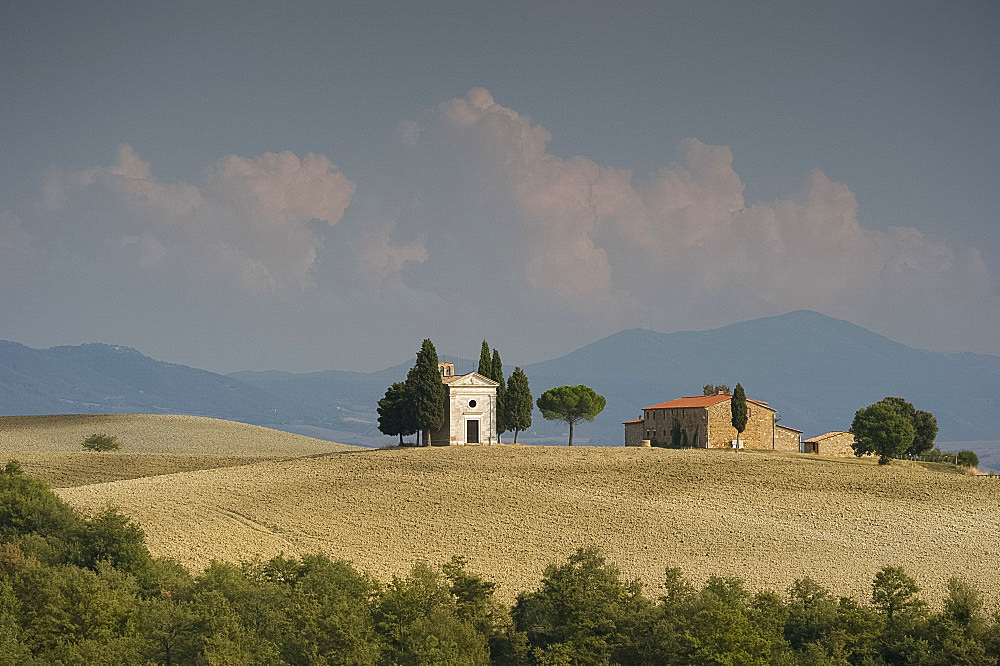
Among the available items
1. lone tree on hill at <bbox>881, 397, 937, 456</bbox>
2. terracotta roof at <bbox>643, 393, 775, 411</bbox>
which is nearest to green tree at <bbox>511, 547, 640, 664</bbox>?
terracotta roof at <bbox>643, 393, 775, 411</bbox>

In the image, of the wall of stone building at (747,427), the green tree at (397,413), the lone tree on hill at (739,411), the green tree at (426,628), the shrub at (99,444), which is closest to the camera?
the green tree at (426,628)

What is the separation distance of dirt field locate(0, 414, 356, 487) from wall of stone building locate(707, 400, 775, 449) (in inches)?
1637

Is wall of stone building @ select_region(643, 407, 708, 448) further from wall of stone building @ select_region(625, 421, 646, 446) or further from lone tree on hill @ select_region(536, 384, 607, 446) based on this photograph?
lone tree on hill @ select_region(536, 384, 607, 446)

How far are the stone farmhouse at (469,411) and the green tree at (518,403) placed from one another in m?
3.63

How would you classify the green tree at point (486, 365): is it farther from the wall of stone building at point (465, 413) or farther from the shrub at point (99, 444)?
the shrub at point (99, 444)

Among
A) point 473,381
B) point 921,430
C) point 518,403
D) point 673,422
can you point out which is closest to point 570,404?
point 673,422

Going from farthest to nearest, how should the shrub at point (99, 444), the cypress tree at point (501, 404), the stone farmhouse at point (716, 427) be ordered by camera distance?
the shrub at point (99, 444), the stone farmhouse at point (716, 427), the cypress tree at point (501, 404)

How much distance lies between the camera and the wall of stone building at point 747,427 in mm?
96062

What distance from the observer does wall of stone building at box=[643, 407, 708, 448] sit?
317 ft

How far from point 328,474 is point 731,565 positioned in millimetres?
35086

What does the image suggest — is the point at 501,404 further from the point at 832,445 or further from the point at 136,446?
the point at 136,446

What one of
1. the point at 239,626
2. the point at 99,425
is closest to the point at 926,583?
the point at 239,626

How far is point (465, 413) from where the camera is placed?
91.3 metres

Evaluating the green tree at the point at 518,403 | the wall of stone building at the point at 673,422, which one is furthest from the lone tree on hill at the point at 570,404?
the green tree at the point at 518,403
